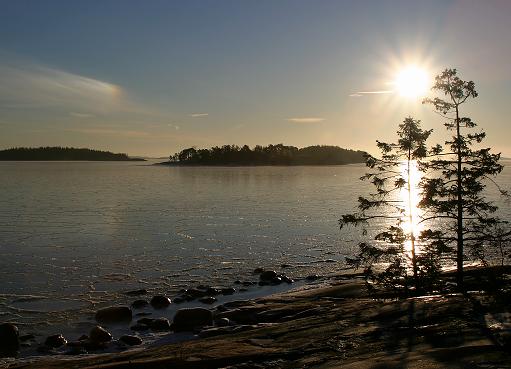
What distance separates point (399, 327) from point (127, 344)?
8662 millimetres

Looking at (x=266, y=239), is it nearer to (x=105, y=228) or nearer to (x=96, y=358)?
(x=105, y=228)

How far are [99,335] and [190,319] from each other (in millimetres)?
3296

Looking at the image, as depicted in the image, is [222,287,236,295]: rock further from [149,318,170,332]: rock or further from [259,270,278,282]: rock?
[149,318,170,332]: rock

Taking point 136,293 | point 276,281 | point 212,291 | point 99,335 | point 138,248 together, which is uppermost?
point 138,248

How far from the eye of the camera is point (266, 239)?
37.4 meters

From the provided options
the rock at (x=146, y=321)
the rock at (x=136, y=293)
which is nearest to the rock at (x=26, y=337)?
the rock at (x=146, y=321)

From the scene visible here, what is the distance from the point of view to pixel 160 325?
59.5 feet

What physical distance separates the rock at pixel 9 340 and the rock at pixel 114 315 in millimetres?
3162

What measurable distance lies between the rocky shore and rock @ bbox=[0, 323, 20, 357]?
0.03 m

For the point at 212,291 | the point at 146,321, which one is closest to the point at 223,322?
the point at 146,321

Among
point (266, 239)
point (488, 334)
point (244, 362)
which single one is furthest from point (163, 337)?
point (266, 239)

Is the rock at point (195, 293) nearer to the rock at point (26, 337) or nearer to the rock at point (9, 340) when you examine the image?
the rock at point (26, 337)

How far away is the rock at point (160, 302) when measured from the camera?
20.8 metres

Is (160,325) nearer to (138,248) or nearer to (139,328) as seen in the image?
(139,328)
